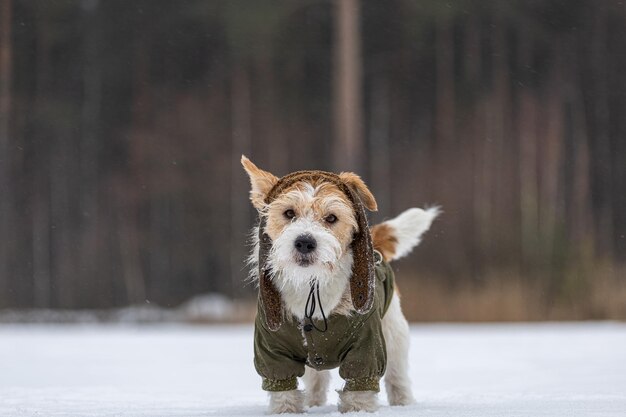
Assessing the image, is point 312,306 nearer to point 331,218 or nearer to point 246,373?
point 331,218

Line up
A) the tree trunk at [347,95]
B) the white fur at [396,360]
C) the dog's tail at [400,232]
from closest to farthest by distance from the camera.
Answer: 1. the white fur at [396,360]
2. the dog's tail at [400,232]
3. the tree trunk at [347,95]

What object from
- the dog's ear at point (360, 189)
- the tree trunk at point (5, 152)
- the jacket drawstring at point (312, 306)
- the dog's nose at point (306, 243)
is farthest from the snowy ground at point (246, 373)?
the tree trunk at point (5, 152)

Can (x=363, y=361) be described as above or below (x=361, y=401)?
above

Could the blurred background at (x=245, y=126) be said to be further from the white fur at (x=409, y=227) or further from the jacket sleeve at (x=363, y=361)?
the jacket sleeve at (x=363, y=361)

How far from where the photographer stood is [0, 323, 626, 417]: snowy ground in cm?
471

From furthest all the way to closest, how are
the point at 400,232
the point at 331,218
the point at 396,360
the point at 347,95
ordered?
the point at 347,95 < the point at 400,232 < the point at 396,360 < the point at 331,218

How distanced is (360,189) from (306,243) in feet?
2.09

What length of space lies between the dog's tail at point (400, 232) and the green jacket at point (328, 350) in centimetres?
94

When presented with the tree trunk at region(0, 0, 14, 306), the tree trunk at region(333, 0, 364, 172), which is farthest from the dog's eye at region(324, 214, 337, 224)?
the tree trunk at region(0, 0, 14, 306)

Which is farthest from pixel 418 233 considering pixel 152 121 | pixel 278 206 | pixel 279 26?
pixel 152 121

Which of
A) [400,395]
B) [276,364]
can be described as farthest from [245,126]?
[276,364]

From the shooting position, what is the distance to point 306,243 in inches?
164

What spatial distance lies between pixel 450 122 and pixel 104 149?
299 inches

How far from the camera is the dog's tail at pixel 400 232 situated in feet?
17.9
